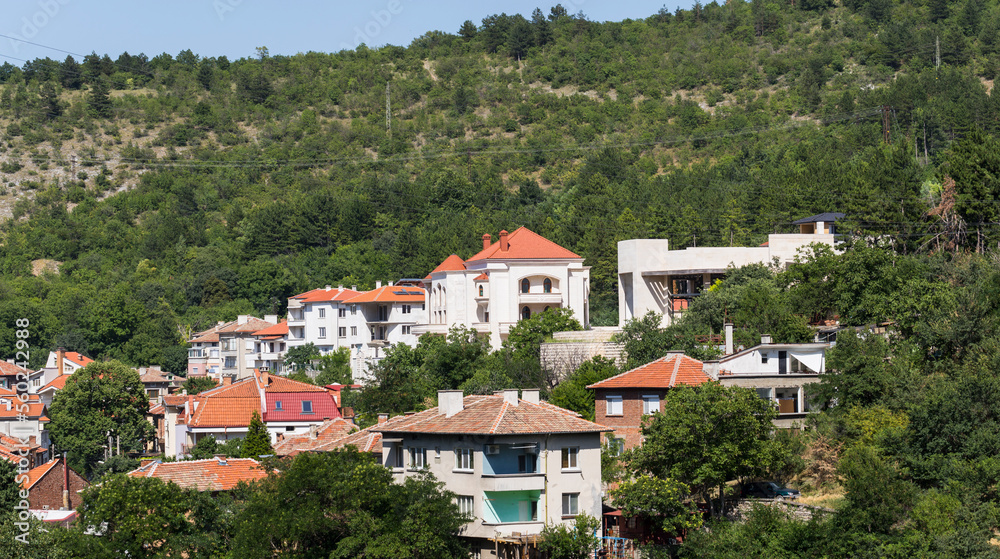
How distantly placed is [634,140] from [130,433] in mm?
98220

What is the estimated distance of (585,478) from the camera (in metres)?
39.3

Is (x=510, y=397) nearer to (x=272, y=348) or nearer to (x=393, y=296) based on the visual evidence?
(x=393, y=296)

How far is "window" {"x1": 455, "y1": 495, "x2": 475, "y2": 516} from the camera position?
38.6 m

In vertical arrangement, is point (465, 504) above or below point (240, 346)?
below

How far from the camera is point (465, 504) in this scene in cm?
3881

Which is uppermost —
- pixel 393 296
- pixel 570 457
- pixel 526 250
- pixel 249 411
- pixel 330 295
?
pixel 526 250

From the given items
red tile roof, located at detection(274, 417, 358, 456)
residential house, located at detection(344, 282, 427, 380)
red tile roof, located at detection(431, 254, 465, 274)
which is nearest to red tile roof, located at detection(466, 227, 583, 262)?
red tile roof, located at detection(431, 254, 465, 274)

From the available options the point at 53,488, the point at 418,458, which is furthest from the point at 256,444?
the point at 418,458

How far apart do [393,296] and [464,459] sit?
50.1 meters

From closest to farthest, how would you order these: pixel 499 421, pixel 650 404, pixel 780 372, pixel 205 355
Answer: pixel 499 421 → pixel 650 404 → pixel 780 372 → pixel 205 355

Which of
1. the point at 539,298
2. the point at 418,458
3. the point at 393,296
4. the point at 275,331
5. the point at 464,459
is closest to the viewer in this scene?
the point at 464,459

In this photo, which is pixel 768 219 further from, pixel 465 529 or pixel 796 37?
pixel 796 37

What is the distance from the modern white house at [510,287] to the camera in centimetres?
7519

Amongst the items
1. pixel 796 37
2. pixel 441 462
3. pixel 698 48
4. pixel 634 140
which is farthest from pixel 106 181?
pixel 441 462
